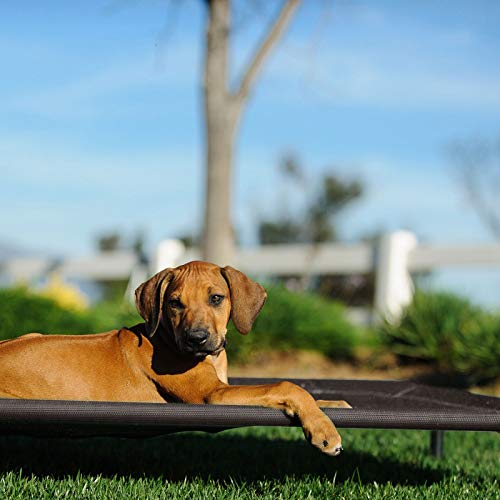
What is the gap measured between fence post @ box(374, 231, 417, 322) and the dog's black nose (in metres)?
7.91

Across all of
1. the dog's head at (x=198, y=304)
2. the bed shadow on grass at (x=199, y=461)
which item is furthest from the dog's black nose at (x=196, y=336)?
the bed shadow on grass at (x=199, y=461)

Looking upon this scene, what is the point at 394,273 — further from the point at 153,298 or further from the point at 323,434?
the point at 323,434

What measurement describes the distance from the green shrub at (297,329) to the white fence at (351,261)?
2.00ft

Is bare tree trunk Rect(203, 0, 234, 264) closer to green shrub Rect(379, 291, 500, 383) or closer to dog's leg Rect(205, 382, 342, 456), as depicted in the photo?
green shrub Rect(379, 291, 500, 383)

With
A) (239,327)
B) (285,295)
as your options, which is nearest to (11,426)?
(239,327)

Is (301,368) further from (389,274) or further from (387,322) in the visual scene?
(389,274)

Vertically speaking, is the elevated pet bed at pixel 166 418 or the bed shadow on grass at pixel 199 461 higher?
the elevated pet bed at pixel 166 418

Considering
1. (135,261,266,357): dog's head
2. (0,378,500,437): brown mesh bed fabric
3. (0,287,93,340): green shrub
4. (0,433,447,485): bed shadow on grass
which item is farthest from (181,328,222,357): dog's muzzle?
(0,287,93,340): green shrub

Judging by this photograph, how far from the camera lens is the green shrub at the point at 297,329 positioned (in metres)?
10.3

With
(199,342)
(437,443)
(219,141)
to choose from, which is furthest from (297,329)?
(199,342)

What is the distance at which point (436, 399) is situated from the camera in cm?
520

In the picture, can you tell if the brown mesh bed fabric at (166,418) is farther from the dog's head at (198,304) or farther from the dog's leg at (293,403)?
the dog's head at (198,304)

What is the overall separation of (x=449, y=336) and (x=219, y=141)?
386 cm

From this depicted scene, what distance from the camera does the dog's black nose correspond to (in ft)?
12.4
